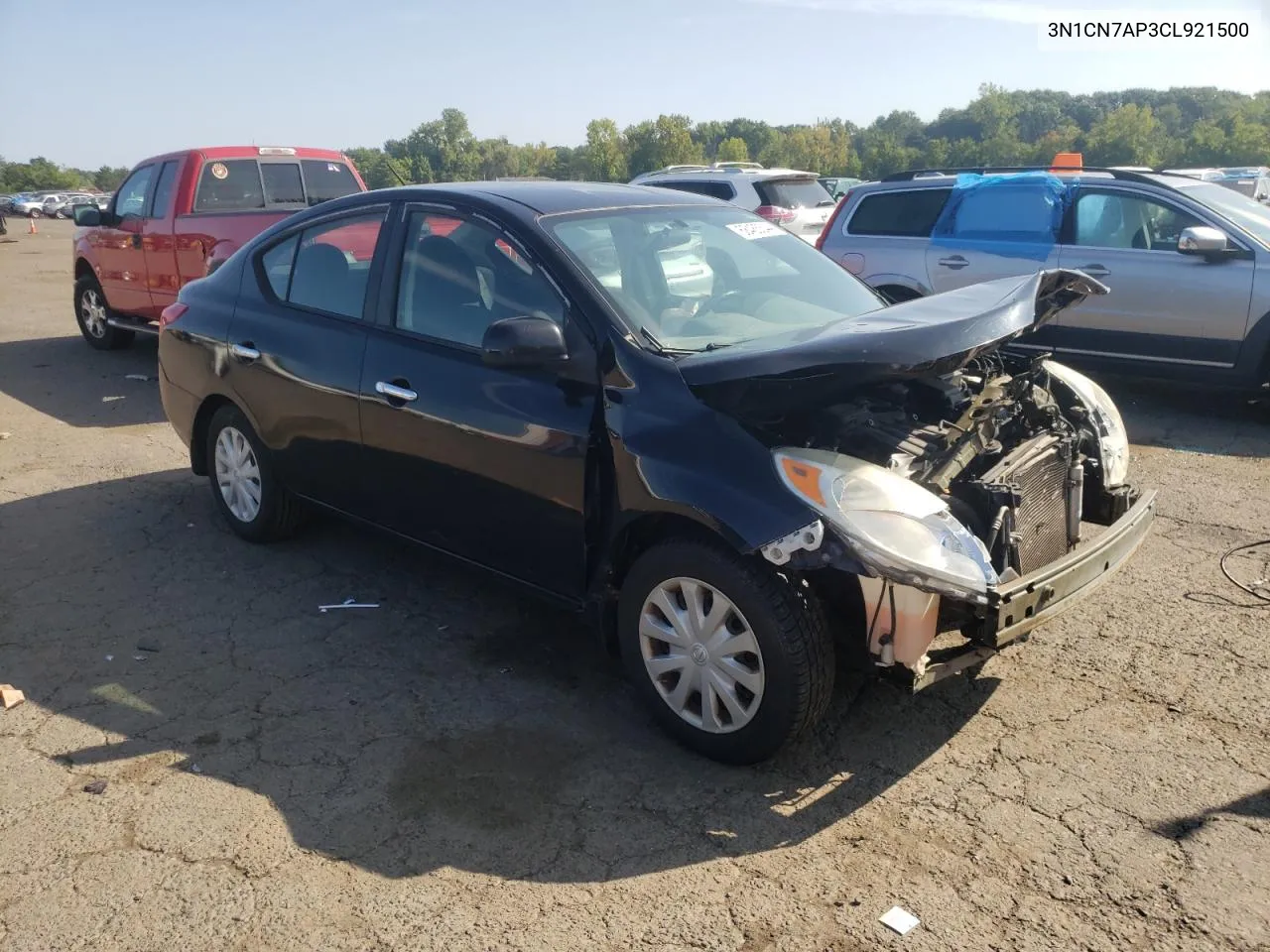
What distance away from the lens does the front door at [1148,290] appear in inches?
301

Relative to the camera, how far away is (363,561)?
17.4 ft

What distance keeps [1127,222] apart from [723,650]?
6591mm

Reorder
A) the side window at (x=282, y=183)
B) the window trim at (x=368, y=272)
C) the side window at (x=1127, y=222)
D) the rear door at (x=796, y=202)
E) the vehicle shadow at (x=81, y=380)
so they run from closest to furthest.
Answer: the window trim at (x=368, y=272)
the side window at (x=1127, y=222)
the vehicle shadow at (x=81, y=380)
the side window at (x=282, y=183)
the rear door at (x=796, y=202)

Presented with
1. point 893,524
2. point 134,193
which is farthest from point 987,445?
point 134,193

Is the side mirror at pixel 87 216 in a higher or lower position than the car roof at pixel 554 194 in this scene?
higher

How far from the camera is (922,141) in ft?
350

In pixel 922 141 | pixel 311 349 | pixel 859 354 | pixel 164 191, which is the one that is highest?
pixel 922 141

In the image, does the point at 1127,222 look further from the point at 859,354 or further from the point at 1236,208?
the point at 859,354

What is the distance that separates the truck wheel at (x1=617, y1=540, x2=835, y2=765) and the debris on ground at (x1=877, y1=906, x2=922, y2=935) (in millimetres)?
624

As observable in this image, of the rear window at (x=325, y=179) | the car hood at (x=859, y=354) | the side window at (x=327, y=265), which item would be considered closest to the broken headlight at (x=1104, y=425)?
the car hood at (x=859, y=354)

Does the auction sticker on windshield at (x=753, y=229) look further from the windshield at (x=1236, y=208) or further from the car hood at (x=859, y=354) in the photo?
the windshield at (x=1236, y=208)

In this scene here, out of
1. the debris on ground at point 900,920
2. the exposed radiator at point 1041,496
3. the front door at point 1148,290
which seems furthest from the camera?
the front door at point 1148,290

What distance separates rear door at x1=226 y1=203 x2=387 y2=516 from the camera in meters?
4.55

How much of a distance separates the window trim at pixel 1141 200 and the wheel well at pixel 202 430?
659cm
